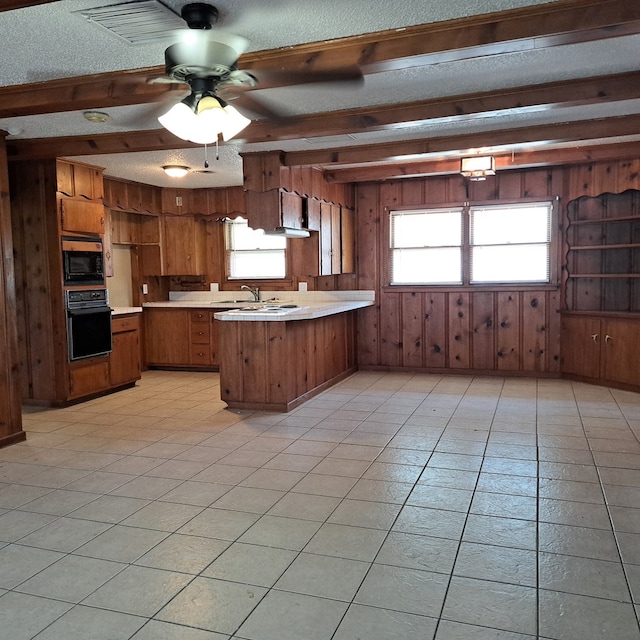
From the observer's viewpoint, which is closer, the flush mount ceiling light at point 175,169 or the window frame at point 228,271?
the flush mount ceiling light at point 175,169

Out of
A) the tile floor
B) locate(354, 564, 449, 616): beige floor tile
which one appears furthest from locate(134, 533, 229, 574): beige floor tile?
locate(354, 564, 449, 616): beige floor tile

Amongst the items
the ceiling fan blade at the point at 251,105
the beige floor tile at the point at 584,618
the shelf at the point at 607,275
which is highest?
the ceiling fan blade at the point at 251,105

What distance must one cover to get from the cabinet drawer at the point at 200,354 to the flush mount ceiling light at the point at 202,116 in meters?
4.96

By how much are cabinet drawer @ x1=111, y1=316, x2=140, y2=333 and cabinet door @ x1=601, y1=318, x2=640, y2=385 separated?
514 centimetres

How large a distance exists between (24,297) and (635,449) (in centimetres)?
545

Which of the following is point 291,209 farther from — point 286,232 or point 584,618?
point 584,618

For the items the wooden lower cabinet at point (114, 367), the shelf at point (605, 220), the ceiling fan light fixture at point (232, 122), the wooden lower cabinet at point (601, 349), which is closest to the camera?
the ceiling fan light fixture at point (232, 122)

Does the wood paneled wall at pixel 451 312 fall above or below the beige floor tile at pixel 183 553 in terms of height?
above

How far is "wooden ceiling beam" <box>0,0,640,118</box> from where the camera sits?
2496 mm

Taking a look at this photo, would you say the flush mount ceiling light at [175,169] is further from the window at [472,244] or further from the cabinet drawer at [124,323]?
the window at [472,244]

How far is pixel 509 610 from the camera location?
213cm

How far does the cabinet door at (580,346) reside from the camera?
20.5 feet

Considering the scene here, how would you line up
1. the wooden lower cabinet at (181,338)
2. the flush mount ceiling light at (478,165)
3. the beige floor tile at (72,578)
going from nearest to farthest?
1. the beige floor tile at (72,578)
2. the flush mount ceiling light at (478,165)
3. the wooden lower cabinet at (181,338)

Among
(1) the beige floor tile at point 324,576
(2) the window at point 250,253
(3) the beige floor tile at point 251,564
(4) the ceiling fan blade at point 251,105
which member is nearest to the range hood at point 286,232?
(4) the ceiling fan blade at point 251,105
